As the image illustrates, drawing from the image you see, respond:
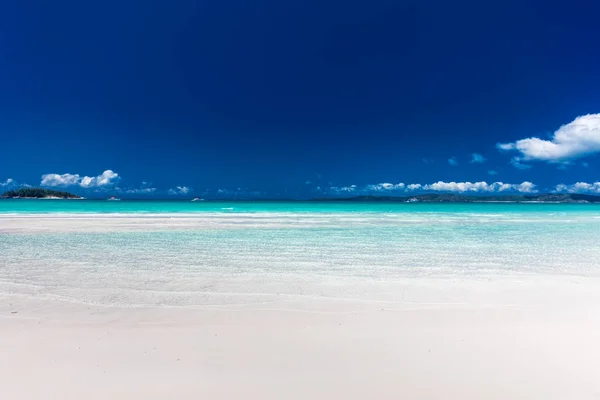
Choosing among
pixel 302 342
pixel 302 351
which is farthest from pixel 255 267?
pixel 302 351

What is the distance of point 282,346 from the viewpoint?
5.10m

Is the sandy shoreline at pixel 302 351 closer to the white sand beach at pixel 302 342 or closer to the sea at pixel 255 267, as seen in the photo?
the white sand beach at pixel 302 342

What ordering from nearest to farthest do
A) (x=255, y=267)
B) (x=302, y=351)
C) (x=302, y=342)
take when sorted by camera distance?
1. (x=302, y=351)
2. (x=302, y=342)
3. (x=255, y=267)

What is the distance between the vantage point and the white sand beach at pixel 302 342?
4074mm

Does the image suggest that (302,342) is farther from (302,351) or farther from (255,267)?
(255,267)

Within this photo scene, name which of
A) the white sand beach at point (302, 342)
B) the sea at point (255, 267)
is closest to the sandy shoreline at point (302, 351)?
the white sand beach at point (302, 342)

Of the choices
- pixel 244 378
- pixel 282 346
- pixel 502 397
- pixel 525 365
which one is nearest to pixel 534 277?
pixel 525 365

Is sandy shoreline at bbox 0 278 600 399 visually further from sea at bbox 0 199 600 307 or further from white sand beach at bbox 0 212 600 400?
sea at bbox 0 199 600 307

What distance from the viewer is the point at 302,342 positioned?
523cm

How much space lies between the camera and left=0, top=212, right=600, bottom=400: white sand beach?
4.07m

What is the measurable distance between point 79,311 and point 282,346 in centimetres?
380

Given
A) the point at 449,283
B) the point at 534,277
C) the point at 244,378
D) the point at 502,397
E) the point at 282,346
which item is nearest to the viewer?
the point at 502,397

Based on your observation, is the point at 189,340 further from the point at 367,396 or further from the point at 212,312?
the point at 367,396

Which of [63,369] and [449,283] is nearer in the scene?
[63,369]
